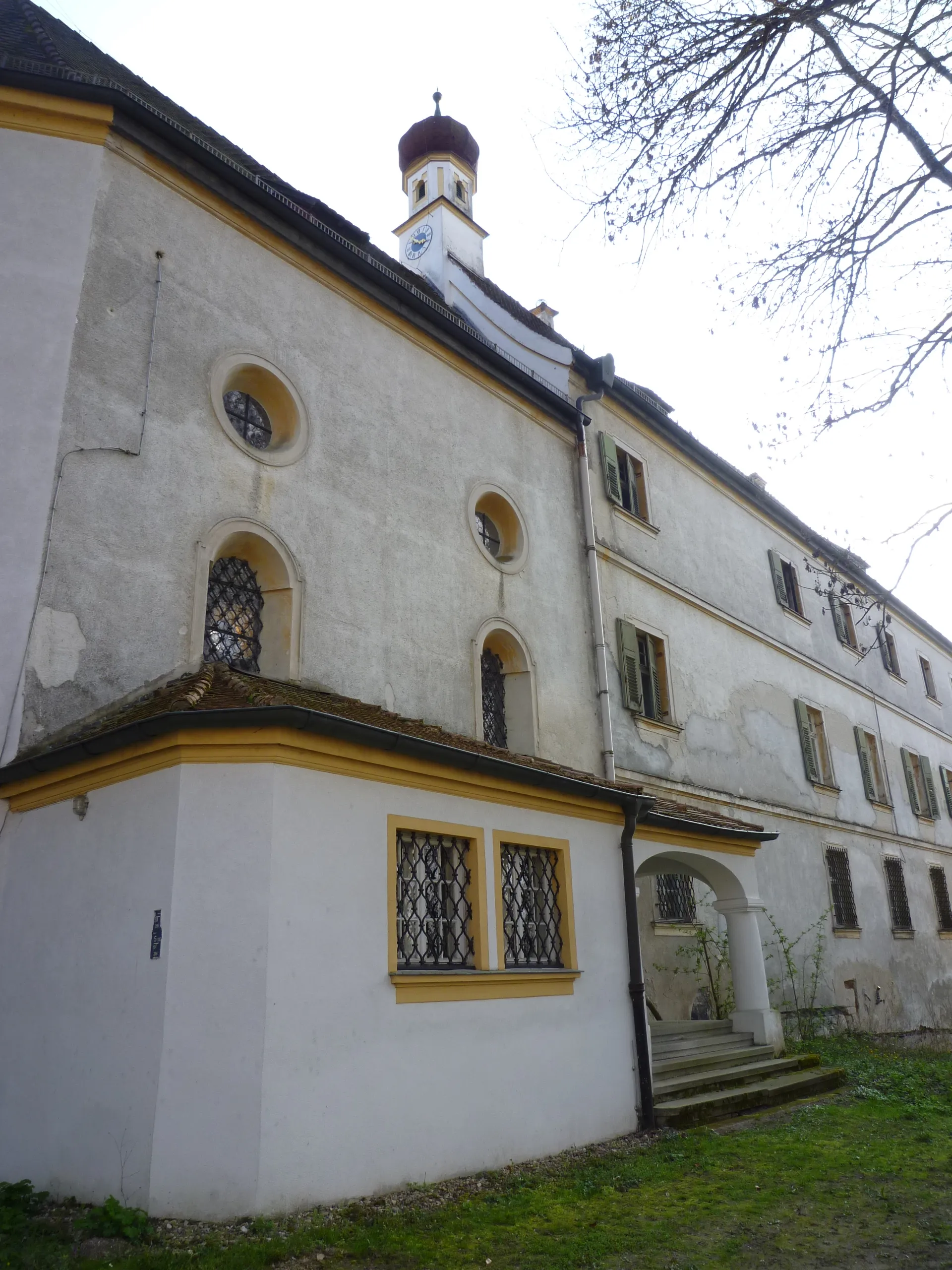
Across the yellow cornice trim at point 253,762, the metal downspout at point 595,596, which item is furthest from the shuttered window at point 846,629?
the yellow cornice trim at point 253,762

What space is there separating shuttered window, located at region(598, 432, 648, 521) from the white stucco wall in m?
8.70

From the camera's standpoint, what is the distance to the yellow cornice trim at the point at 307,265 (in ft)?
31.8

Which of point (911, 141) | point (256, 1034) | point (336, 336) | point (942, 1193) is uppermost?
point (336, 336)

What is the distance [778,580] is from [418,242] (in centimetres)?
971

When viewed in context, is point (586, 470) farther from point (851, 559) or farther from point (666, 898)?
point (851, 559)

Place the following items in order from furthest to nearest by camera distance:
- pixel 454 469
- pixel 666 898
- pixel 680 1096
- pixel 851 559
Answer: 1. pixel 666 898
2. pixel 454 469
3. pixel 680 1096
4. pixel 851 559

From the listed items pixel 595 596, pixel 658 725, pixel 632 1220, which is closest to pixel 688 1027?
pixel 658 725

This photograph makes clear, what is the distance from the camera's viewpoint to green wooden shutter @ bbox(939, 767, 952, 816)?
87.0ft

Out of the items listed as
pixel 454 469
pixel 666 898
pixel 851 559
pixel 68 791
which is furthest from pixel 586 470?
pixel 68 791

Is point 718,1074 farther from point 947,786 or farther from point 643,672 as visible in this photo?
point 947,786

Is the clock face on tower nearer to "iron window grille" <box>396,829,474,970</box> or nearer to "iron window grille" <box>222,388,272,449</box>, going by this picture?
"iron window grille" <box>222,388,272,449</box>

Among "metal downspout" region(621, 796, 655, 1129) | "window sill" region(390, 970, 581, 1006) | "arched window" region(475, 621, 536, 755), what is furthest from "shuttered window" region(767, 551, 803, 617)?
"window sill" region(390, 970, 581, 1006)

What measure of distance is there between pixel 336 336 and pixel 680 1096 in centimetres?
860

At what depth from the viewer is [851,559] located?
24.9 feet
